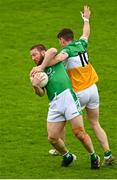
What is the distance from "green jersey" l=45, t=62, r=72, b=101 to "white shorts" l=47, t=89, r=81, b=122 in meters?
0.07

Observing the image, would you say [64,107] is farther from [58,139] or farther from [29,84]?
[29,84]

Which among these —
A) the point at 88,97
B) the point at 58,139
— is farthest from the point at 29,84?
the point at 58,139

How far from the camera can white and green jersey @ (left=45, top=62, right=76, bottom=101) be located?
11.8 m

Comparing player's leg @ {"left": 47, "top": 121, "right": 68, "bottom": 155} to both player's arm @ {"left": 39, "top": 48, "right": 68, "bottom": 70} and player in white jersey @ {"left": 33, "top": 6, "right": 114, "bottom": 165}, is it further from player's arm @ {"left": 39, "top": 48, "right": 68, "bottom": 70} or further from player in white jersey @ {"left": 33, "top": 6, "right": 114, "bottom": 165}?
player's arm @ {"left": 39, "top": 48, "right": 68, "bottom": 70}

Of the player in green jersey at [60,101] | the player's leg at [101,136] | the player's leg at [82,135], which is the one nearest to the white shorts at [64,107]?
the player in green jersey at [60,101]

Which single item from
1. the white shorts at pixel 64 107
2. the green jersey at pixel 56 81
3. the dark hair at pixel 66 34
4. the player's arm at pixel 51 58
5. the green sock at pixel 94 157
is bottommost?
the green sock at pixel 94 157

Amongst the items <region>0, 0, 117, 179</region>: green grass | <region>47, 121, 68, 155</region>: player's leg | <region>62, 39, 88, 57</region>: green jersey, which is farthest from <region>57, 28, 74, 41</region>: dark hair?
<region>0, 0, 117, 179</region>: green grass

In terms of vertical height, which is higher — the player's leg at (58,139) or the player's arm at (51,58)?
the player's arm at (51,58)

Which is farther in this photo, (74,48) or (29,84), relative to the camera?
(29,84)

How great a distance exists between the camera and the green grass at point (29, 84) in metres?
12.4

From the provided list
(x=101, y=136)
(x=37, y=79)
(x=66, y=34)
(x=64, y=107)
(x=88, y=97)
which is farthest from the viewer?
(x=101, y=136)

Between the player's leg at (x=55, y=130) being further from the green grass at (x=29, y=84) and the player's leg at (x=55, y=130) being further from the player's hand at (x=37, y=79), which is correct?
the player's hand at (x=37, y=79)

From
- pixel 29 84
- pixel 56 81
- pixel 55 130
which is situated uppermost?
pixel 56 81

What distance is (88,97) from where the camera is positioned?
481 inches
